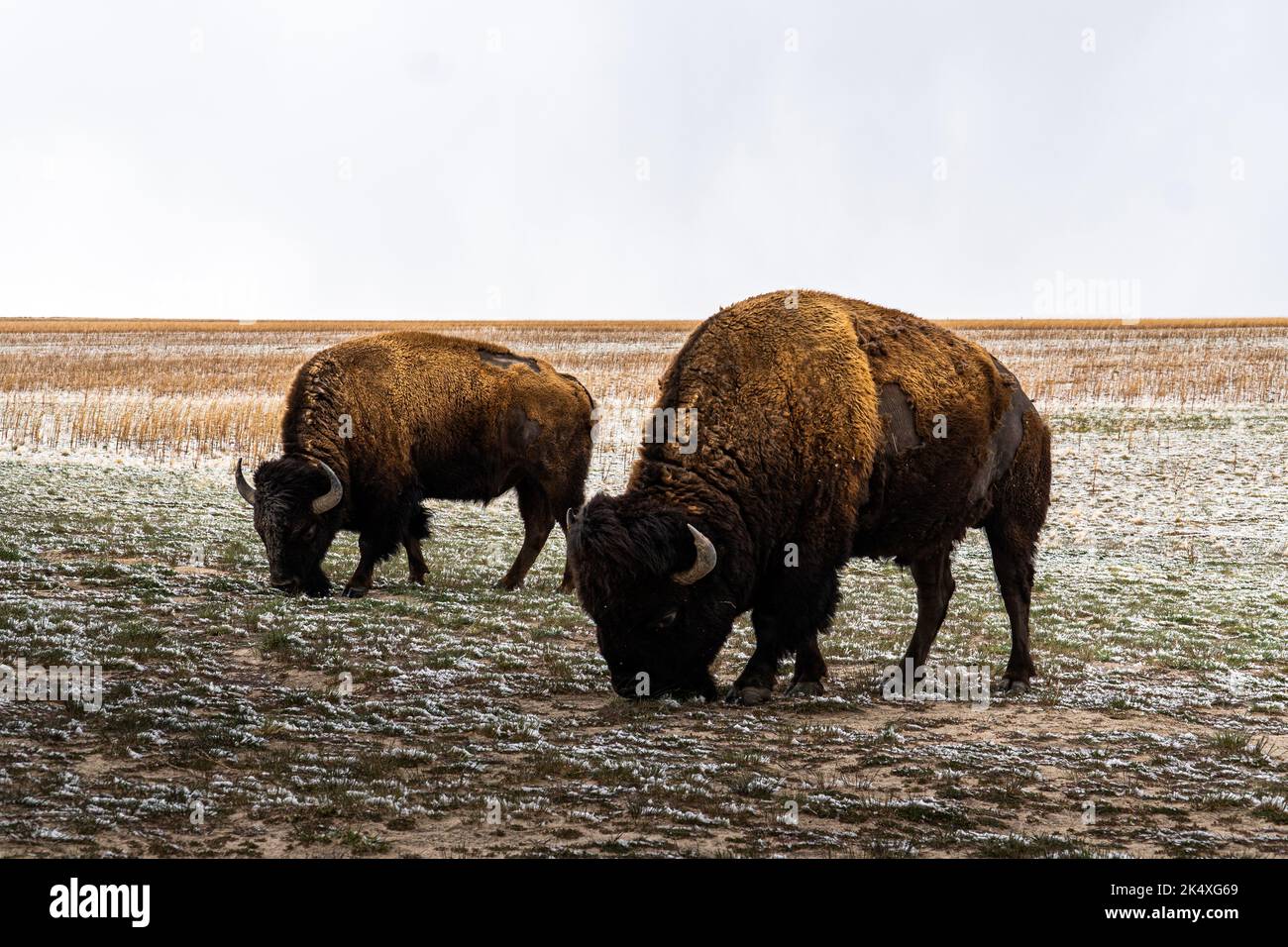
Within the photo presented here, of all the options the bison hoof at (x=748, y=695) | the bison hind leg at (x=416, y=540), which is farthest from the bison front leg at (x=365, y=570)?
the bison hoof at (x=748, y=695)

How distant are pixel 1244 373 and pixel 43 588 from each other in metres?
36.6

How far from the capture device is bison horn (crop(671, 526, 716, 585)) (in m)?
7.54

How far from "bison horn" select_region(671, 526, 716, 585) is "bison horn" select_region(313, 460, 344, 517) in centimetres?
542

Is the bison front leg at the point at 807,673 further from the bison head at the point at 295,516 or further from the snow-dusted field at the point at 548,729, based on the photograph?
the bison head at the point at 295,516

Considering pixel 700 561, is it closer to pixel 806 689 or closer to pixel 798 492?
pixel 798 492

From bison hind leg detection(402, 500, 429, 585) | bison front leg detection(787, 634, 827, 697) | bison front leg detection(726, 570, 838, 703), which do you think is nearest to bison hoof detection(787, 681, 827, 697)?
bison front leg detection(787, 634, 827, 697)

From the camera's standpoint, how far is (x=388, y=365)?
13.4 m

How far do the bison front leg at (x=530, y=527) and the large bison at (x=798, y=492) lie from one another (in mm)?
5303

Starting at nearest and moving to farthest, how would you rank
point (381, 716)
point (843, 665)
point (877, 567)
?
point (381, 716) → point (843, 665) → point (877, 567)

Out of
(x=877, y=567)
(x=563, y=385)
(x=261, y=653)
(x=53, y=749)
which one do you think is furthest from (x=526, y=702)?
(x=877, y=567)

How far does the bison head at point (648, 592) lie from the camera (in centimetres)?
750

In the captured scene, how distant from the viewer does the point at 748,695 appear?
8234 mm

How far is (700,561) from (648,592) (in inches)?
16.4
